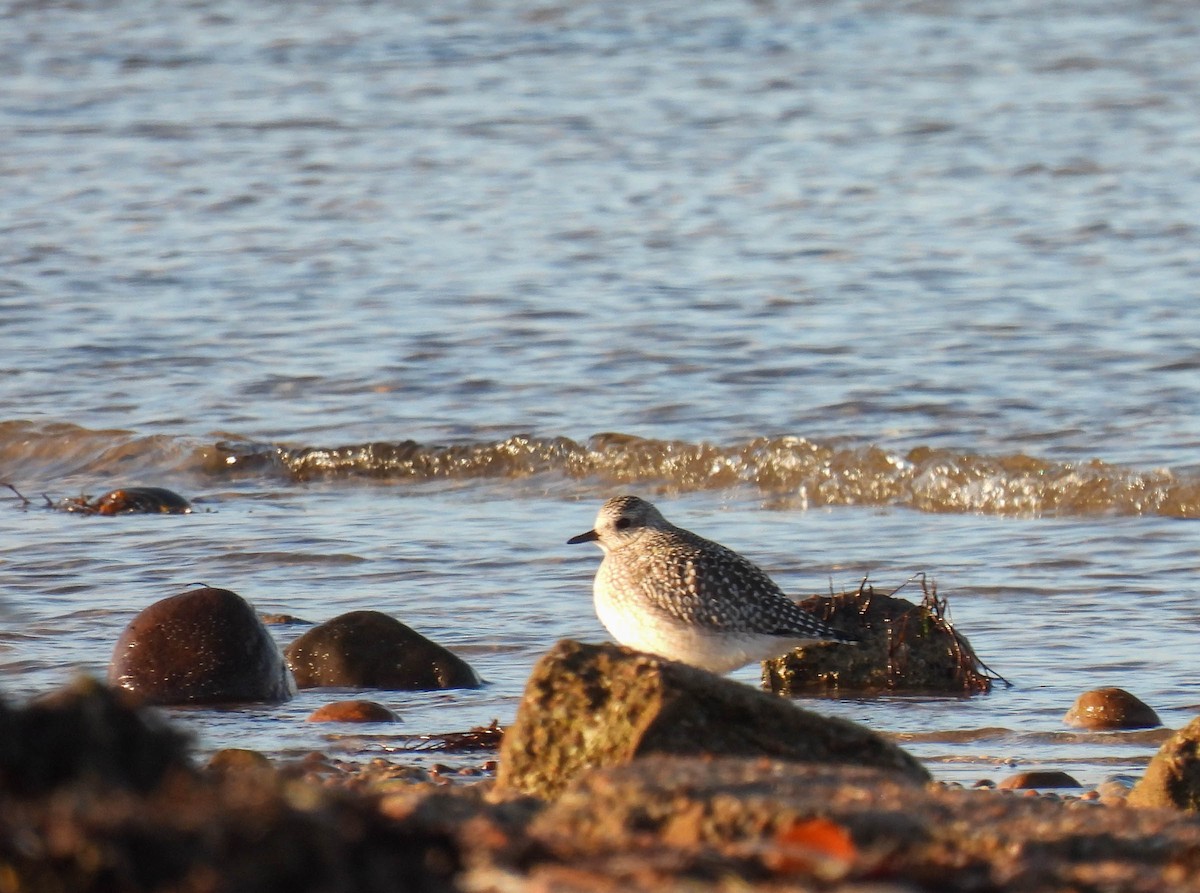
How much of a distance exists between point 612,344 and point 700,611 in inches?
270

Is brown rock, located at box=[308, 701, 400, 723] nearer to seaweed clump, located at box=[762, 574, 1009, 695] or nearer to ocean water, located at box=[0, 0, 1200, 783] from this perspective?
ocean water, located at box=[0, 0, 1200, 783]

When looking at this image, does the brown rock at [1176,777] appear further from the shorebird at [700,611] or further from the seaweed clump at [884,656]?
the seaweed clump at [884,656]

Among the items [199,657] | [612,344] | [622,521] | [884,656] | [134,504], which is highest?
[612,344]

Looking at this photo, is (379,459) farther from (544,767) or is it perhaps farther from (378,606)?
(544,767)

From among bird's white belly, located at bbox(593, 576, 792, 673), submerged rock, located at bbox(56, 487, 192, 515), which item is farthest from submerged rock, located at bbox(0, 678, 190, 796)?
submerged rock, located at bbox(56, 487, 192, 515)

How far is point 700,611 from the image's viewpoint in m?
6.73

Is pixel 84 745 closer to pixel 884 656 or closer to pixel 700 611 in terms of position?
pixel 700 611

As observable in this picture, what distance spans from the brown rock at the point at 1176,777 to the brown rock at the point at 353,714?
2620 mm

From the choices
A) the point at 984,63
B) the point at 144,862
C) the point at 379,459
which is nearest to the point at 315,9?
the point at 984,63

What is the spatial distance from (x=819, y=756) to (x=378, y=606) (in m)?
4.11

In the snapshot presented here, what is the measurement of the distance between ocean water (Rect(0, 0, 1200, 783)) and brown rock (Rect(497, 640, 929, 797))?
5.23 ft

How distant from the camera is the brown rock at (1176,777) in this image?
5.26m

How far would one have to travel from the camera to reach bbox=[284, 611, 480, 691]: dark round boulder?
7375 millimetres

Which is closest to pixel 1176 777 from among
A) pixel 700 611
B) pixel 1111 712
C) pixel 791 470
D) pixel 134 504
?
pixel 1111 712
